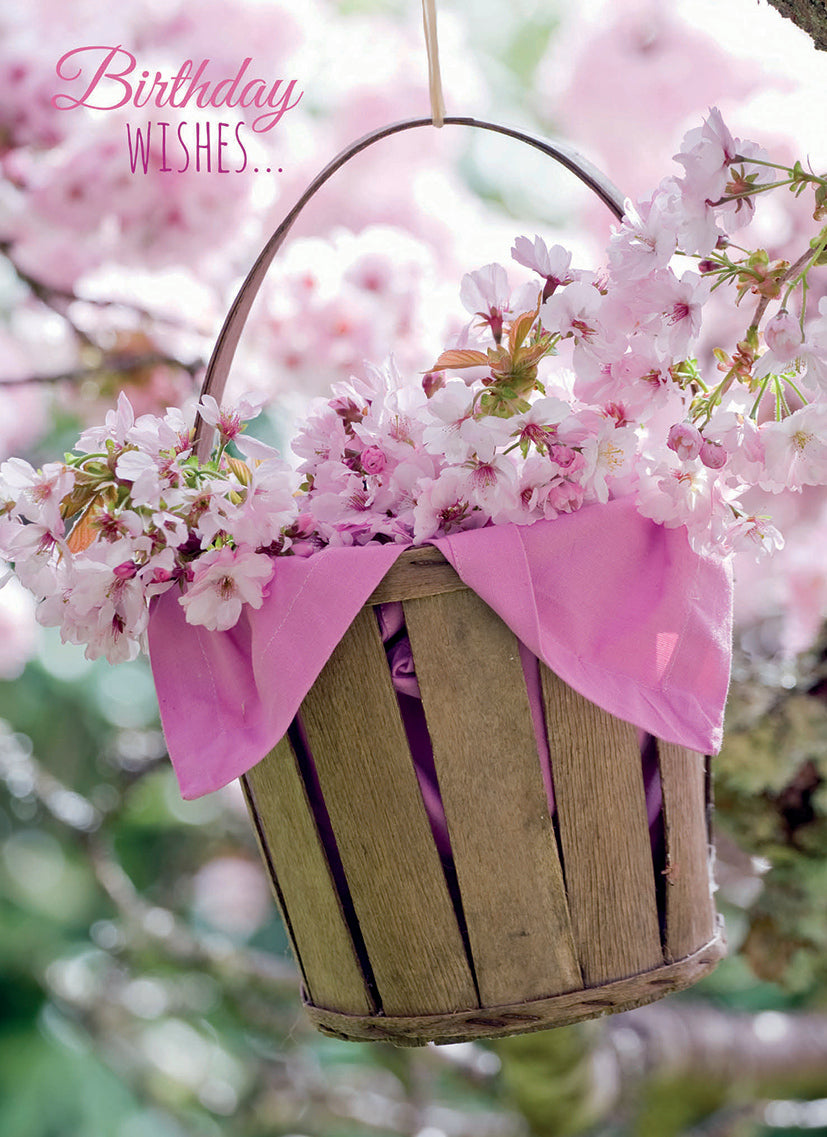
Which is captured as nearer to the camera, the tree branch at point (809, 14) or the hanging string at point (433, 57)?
the tree branch at point (809, 14)

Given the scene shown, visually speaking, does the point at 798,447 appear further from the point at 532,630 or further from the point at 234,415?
the point at 234,415

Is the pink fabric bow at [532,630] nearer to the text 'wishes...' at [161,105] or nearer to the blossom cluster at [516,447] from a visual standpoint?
the blossom cluster at [516,447]

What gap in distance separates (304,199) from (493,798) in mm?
413

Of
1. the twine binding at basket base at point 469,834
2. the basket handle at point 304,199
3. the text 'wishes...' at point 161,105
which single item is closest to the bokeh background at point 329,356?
the text 'wishes...' at point 161,105

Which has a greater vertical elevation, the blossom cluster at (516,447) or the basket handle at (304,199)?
the basket handle at (304,199)

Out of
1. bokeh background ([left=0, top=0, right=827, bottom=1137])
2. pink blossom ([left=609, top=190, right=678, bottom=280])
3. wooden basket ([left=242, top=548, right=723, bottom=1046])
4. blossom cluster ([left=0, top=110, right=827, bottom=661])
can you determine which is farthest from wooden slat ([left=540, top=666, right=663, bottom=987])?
bokeh background ([left=0, top=0, right=827, bottom=1137])

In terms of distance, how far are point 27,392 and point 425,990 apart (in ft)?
6.66

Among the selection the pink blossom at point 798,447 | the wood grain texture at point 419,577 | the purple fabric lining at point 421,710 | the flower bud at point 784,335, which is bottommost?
the purple fabric lining at point 421,710

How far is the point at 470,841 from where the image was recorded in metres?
0.60

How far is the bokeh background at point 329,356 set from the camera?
1.40 meters

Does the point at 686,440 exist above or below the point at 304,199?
below

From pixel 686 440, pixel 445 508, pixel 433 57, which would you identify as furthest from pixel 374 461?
pixel 433 57

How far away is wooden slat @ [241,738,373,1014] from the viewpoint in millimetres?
642

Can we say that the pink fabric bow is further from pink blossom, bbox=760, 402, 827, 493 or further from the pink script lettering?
the pink script lettering
